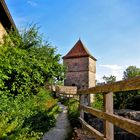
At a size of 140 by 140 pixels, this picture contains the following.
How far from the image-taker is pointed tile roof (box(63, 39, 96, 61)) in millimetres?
60000

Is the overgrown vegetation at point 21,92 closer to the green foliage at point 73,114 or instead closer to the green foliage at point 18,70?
the green foliage at point 18,70

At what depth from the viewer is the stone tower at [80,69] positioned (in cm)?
5769

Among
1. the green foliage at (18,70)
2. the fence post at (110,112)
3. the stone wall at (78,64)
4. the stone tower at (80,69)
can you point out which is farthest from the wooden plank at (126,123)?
the stone wall at (78,64)

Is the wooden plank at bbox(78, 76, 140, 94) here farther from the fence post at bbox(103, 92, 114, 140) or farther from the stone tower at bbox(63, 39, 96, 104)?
the stone tower at bbox(63, 39, 96, 104)

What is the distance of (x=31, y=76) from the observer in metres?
12.6

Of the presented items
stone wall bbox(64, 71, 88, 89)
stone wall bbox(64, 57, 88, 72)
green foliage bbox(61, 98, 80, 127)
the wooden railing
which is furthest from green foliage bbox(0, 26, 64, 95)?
stone wall bbox(64, 57, 88, 72)

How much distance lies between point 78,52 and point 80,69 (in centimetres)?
411

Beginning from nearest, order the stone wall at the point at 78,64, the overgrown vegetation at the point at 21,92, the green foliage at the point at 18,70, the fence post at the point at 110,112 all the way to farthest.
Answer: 1. the fence post at the point at 110,112
2. the overgrown vegetation at the point at 21,92
3. the green foliage at the point at 18,70
4. the stone wall at the point at 78,64

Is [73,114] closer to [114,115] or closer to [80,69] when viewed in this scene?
[114,115]

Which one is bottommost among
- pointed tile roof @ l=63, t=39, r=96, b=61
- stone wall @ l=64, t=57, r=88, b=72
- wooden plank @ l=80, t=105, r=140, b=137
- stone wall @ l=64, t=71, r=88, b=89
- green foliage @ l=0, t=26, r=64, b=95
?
wooden plank @ l=80, t=105, r=140, b=137

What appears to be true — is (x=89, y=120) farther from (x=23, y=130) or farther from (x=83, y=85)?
(x=83, y=85)

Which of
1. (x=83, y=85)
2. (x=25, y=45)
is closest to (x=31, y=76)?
(x=25, y=45)

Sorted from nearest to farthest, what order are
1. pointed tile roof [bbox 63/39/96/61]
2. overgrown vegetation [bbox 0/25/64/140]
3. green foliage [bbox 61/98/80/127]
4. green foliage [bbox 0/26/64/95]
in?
overgrown vegetation [bbox 0/25/64/140], green foliage [bbox 61/98/80/127], green foliage [bbox 0/26/64/95], pointed tile roof [bbox 63/39/96/61]

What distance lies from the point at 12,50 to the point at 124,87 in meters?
9.06
